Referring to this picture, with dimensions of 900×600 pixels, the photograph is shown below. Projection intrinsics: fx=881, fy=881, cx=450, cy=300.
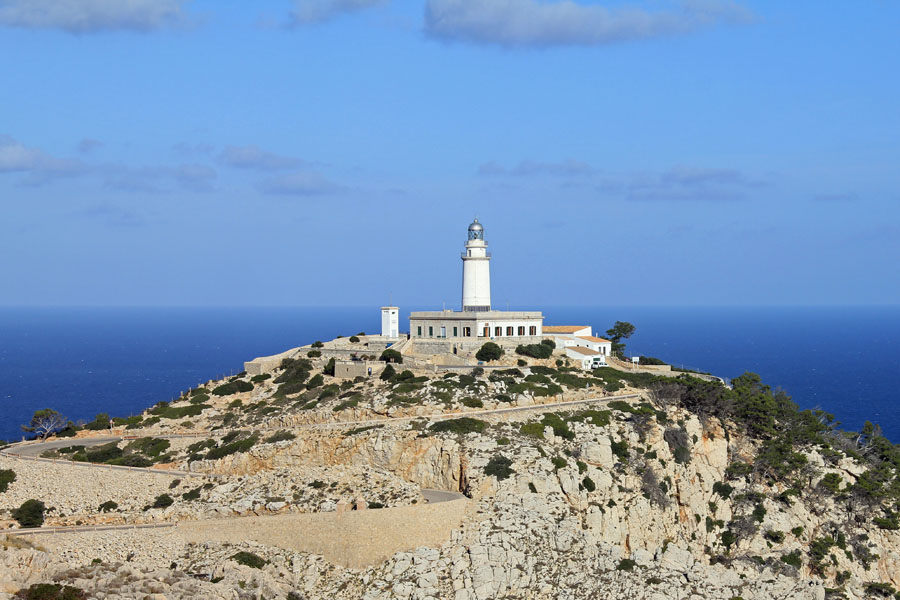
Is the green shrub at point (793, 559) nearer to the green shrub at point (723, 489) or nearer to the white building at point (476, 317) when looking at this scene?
the green shrub at point (723, 489)

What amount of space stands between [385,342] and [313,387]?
10.8 meters

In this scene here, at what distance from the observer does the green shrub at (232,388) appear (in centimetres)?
6381

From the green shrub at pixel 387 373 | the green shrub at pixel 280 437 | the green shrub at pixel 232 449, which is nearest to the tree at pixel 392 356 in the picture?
the green shrub at pixel 387 373

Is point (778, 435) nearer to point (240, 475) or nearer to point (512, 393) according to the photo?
point (512, 393)

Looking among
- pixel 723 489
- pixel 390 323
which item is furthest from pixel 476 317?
pixel 723 489

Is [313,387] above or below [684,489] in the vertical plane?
above

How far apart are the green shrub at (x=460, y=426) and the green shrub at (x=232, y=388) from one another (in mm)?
21588

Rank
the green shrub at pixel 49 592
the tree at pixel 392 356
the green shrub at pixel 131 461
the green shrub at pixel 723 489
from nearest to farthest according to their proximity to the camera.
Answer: the green shrub at pixel 49 592 < the green shrub at pixel 131 461 < the green shrub at pixel 723 489 < the tree at pixel 392 356

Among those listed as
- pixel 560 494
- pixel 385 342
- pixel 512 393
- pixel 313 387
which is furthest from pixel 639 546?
pixel 385 342

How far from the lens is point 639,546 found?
44.6 meters

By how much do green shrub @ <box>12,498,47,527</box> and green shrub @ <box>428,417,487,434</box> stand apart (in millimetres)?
19502

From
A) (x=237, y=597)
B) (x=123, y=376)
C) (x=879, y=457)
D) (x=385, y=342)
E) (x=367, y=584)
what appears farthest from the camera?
(x=123, y=376)

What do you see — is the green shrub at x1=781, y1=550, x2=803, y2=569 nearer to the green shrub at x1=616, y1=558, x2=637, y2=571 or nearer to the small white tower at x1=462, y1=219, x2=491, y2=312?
the green shrub at x1=616, y1=558, x2=637, y2=571

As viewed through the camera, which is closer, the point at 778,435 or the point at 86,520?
the point at 86,520
